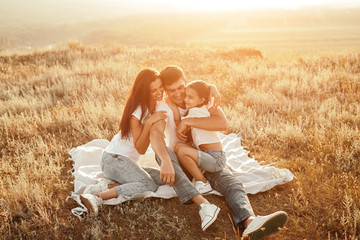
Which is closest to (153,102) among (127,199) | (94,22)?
(127,199)

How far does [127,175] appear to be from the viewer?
3775 mm

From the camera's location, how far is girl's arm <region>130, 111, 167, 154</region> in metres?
3.66

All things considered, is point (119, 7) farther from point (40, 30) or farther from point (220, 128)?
point (220, 128)

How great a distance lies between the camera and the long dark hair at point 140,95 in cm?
362

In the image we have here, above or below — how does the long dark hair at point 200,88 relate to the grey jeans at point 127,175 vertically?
above

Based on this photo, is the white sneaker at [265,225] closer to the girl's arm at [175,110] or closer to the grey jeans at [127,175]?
the grey jeans at [127,175]

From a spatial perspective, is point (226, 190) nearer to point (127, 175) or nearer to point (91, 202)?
point (127, 175)

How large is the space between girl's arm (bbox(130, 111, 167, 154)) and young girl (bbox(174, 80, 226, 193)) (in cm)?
41

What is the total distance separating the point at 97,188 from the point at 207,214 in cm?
161

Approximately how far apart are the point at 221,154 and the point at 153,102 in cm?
112

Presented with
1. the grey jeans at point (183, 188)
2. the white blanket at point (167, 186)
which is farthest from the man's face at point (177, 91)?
the white blanket at point (167, 186)

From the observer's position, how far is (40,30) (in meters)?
83.4

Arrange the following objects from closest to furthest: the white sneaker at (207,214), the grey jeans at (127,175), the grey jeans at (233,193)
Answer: the white sneaker at (207,214), the grey jeans at (233,193), the grey jeans at (127,175)

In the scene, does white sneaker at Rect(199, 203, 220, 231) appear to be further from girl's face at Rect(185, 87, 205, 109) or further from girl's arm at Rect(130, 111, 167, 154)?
girl's face at Rect(185, 87, 205, 109)
